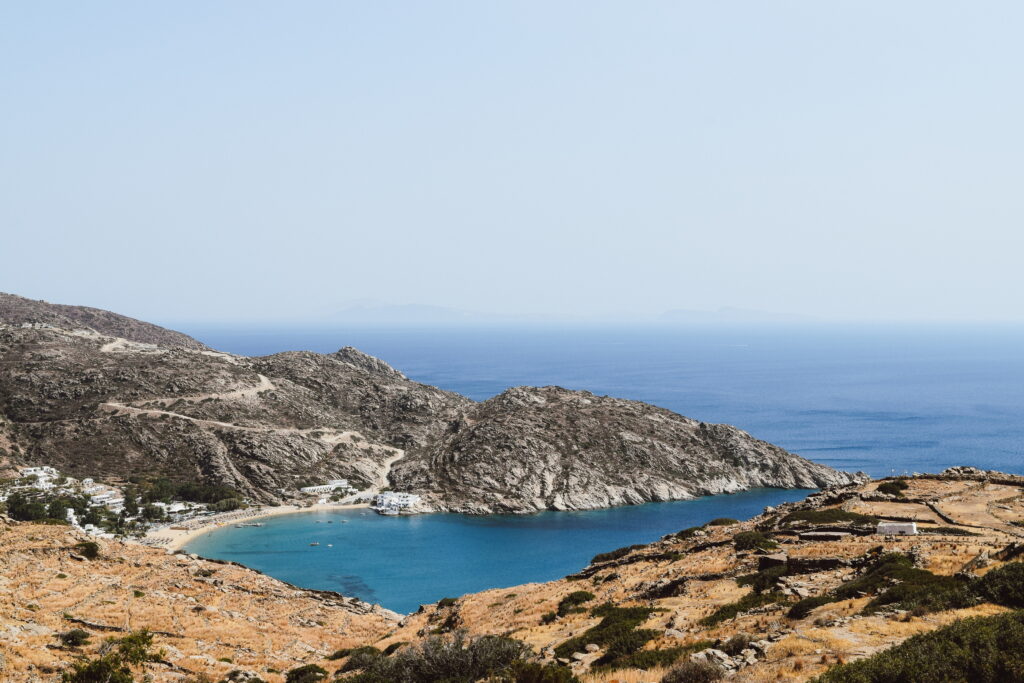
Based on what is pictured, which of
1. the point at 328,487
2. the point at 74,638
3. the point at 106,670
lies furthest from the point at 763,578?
the point at 328,487

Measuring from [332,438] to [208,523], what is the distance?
39.0 m

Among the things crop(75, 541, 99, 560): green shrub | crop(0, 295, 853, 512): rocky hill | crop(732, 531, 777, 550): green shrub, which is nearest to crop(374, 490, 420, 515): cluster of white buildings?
crop(0, 295, 853, 512): rocky hill

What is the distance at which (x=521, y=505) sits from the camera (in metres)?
114

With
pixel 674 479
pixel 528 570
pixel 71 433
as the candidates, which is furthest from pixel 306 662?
pixel 71 433

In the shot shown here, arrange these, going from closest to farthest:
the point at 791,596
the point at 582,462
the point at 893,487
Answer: the point at 791,596, the point at 893,487, the point at 582,462

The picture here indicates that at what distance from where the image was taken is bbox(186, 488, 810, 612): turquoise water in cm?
8200

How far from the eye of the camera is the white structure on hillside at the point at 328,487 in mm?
117750

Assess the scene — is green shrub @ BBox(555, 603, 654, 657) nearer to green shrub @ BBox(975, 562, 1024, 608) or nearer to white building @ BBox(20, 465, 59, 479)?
green shrub @ BBox(975, 562, 1024, 608)

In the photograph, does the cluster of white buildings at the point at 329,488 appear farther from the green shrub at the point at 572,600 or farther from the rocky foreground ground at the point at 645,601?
the green shrub at the point at 572,600

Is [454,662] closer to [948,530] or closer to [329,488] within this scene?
[948,530]

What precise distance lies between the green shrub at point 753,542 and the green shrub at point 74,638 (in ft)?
109

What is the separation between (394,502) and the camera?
112 meters

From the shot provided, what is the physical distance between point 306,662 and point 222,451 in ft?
320

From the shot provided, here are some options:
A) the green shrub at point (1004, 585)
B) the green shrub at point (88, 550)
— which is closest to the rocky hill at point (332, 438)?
the green shrub at point (88, 550)
